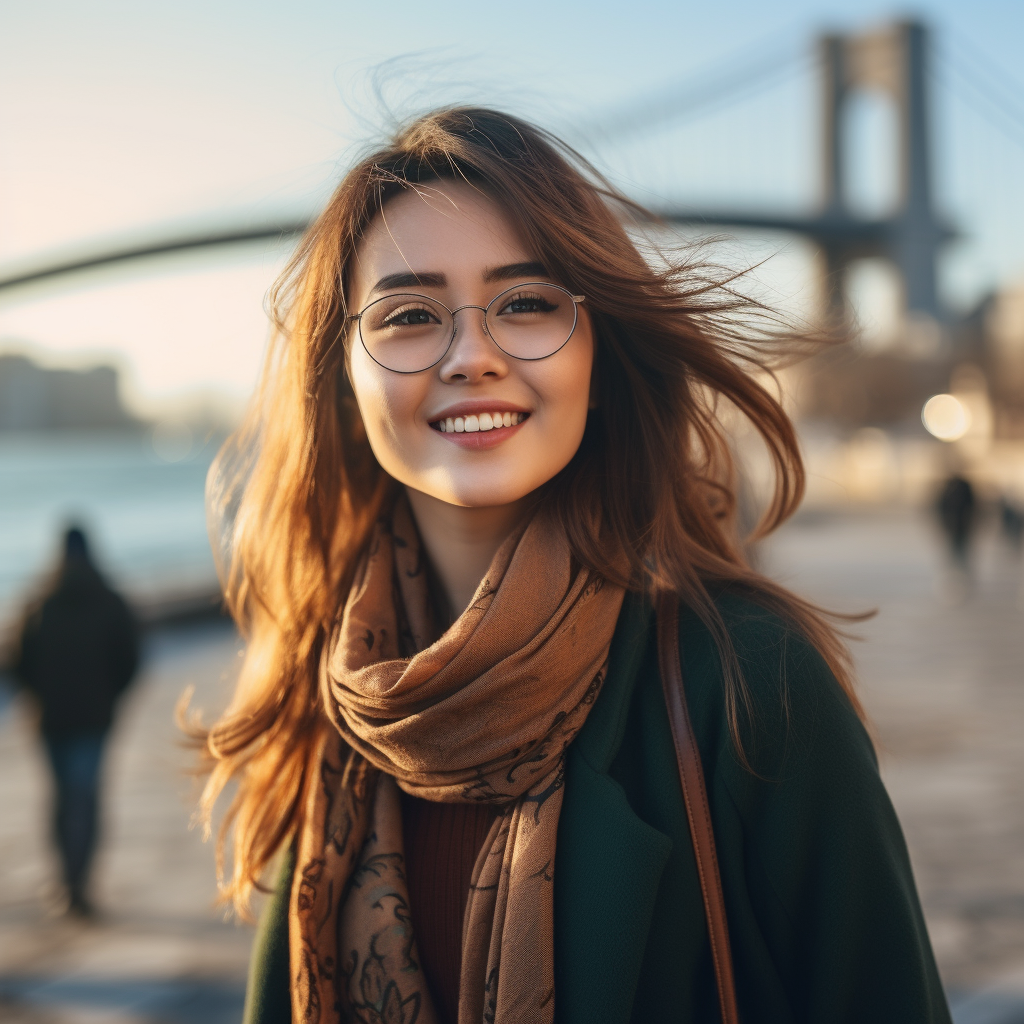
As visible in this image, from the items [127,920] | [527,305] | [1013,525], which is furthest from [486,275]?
[1013,525]

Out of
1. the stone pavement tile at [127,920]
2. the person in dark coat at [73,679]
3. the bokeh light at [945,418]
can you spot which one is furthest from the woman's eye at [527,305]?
the bokeh light at [945,418]

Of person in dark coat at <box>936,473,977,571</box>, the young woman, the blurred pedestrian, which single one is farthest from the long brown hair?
the blurred pedestrian

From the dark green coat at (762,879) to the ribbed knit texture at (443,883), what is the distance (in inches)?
5.9

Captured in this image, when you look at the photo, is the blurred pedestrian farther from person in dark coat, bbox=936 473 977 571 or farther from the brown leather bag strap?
the brown leather bag strap

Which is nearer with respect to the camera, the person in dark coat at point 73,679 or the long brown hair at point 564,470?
the long brown hair at point 564,470

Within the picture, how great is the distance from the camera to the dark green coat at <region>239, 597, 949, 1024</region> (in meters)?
1.08

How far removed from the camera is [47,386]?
162ft

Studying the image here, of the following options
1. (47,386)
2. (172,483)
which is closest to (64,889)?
(47,386)

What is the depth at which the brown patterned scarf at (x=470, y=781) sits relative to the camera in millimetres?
1139

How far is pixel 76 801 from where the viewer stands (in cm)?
343

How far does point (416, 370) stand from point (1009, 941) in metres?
2.63

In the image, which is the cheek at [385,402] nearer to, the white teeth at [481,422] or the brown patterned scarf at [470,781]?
the white teeth at [481,422]

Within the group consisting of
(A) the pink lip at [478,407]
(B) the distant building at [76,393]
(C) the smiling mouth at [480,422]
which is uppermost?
(B) the distant building at [76,393]

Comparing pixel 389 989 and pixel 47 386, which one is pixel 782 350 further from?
pixel 47 386
